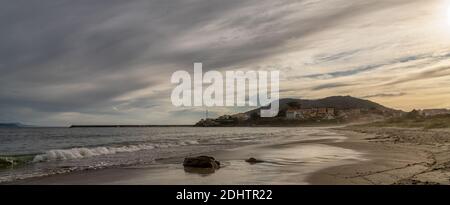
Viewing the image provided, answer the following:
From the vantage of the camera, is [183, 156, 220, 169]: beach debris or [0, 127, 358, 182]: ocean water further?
[0, 127, 358, 182]: ocean water

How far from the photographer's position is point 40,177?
48.0 feet

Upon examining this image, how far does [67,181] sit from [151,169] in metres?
3.81

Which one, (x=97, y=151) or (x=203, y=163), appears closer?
(x=203, y=163)

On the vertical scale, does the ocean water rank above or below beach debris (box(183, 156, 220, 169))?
below

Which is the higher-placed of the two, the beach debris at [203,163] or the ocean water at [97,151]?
the beach debris at [203,163]

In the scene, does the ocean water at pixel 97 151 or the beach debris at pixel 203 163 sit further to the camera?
the ocean water at pixel 97 151

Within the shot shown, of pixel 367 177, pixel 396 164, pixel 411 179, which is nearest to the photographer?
pixel 411 179

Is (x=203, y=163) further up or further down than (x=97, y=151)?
further up
